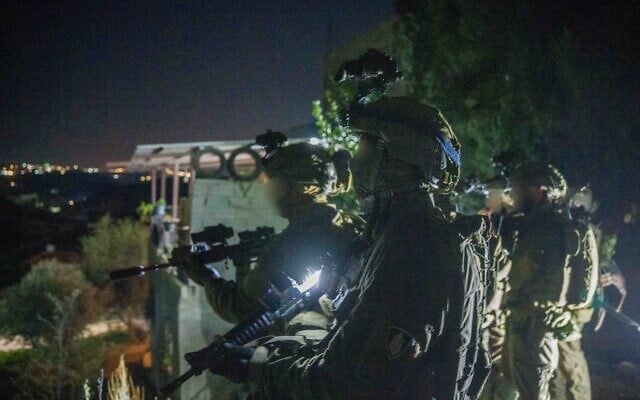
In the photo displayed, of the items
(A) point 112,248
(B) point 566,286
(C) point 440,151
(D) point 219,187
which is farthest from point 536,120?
(A) point 112,248

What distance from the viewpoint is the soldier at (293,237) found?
278 centimetres

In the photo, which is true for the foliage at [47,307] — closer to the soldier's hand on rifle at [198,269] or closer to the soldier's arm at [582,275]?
the soldier's hand on rifle at [198,269]

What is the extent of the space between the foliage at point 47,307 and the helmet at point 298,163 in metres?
8.74

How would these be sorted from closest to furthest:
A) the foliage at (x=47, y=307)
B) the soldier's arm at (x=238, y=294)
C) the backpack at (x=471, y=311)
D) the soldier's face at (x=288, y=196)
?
the backpack at (x=471, y=311), the soldier's arm at (x=238, y=294), the soldier's face at (x=288, y=196), the foliage at (x=47, y=307)

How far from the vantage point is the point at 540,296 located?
4.21m

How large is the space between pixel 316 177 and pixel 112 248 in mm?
15005

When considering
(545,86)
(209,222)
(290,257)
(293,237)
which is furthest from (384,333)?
(545,86)

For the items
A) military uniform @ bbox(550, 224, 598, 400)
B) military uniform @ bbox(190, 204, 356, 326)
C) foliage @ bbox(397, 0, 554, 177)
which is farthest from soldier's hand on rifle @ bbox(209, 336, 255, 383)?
foliage @ bbox(397, 0, 554, 177)

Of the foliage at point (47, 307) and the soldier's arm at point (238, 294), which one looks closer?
the soldier's arm at point (238, 294)

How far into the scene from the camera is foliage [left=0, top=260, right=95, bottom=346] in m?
10.7

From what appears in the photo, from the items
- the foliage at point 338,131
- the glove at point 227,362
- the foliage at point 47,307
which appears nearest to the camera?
the glove at point 227,362

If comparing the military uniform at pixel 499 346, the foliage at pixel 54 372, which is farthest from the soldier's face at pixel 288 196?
the foliage at pixel 54 372

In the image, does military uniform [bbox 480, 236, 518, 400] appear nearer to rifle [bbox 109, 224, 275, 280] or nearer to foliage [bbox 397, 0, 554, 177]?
rifle [bbox 109, 224, 275, 280]

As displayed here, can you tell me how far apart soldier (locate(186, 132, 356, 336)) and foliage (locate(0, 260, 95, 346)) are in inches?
341
